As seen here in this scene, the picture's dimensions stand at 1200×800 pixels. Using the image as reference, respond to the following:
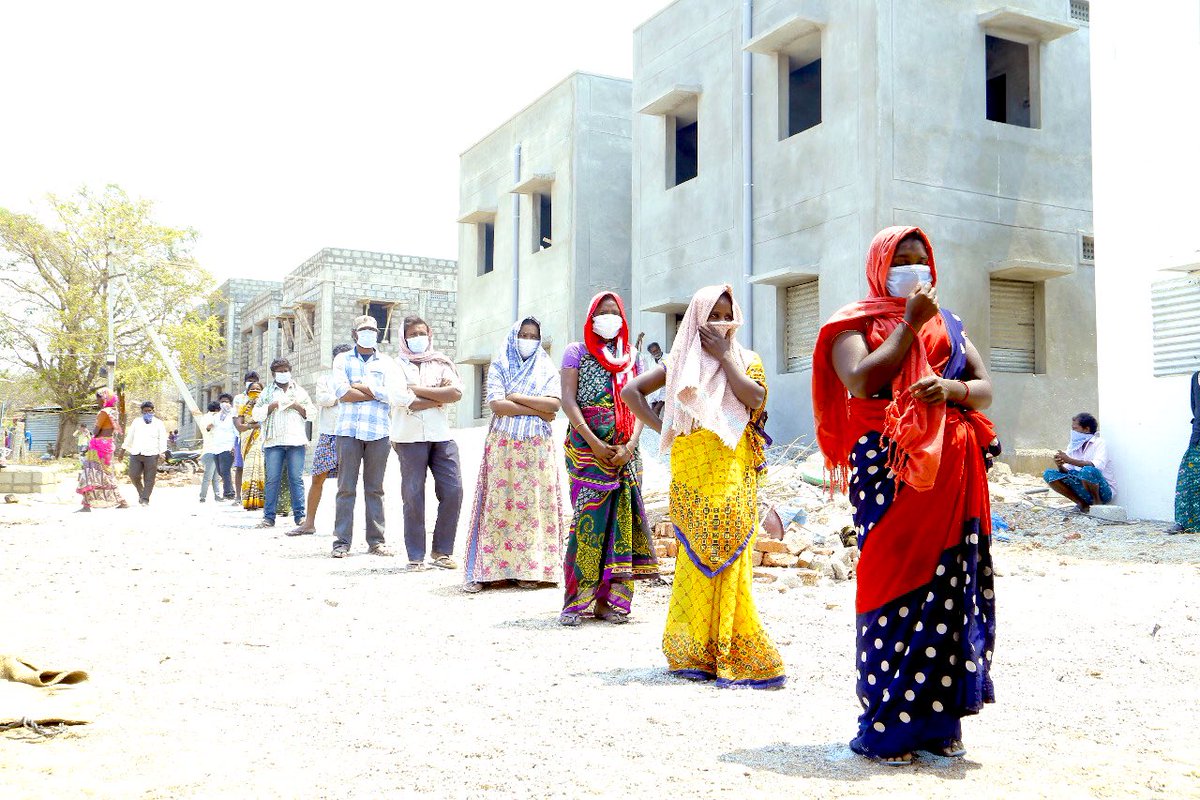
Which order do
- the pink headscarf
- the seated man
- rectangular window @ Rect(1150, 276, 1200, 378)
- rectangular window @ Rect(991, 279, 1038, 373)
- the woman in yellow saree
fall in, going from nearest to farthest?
the woman in yellow saree
the pink headscarf
rectangular window @ Rect(1150, 276, 1200, 378)
the seated man
rectangular window @ Rect(991, 279, 1038, 373)

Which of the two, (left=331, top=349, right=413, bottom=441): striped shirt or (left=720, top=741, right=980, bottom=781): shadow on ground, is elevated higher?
(left=331, top=349, right=413, bottom=441): striped shirt

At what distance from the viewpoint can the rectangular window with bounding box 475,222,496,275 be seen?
25875 mm

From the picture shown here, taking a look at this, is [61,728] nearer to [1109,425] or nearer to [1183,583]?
[1183,583]

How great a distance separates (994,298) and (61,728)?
45.1ft

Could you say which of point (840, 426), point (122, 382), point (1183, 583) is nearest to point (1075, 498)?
point (1183, 583)

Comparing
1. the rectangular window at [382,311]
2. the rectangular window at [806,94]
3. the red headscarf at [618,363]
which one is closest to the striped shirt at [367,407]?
the red headscarf at [618,363]

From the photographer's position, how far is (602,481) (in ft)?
19.4

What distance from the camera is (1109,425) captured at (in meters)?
11.4

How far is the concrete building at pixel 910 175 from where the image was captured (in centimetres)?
1402

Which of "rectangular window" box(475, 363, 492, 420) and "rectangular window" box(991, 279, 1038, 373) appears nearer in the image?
"rectangular window" box(991, 279, 1038, 373)

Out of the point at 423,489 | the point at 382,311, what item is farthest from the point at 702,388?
the point at 382,311

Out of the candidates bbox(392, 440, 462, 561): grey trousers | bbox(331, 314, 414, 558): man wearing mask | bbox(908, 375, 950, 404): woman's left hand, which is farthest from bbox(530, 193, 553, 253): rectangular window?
bbox(908, 375, 950, 404): woman's left hand

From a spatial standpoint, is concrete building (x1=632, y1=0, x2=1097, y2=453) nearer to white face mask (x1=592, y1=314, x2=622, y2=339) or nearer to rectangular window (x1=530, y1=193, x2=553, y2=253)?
rectangular window (x1=530, y1=193, x2=553, y2=253)

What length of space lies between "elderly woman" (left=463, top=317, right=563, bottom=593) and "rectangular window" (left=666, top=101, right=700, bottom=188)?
10929 mm
